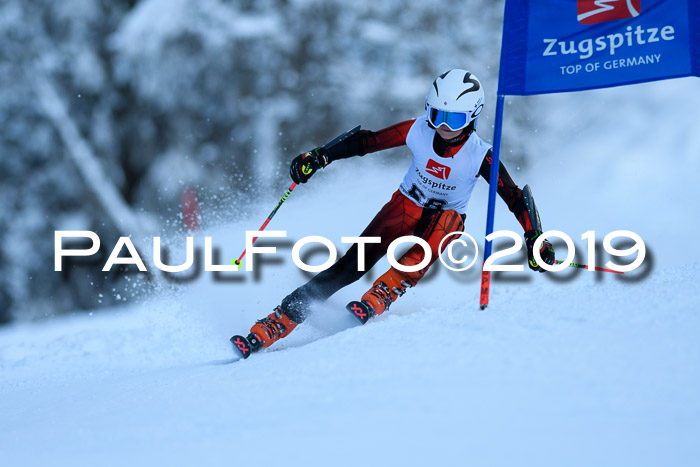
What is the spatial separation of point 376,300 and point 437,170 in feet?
2.65

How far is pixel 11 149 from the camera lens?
10844 millimetres

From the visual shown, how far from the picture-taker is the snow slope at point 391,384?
2.23 meters

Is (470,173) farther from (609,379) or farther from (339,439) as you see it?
(339,439)

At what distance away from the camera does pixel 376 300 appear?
4.03m

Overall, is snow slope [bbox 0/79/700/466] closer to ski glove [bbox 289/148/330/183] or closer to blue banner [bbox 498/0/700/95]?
ski glove [bbox 289/148/330/183]

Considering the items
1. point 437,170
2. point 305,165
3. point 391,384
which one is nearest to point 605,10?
point 437,170

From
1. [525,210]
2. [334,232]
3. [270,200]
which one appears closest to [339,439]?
[525,210]

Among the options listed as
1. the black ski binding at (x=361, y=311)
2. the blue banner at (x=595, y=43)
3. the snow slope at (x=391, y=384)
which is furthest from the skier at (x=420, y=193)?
the blue banner at (x=595, y=43)

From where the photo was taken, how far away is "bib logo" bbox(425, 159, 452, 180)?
4027 millimetres

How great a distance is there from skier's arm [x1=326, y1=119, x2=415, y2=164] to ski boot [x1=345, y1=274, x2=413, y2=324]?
2.50ft

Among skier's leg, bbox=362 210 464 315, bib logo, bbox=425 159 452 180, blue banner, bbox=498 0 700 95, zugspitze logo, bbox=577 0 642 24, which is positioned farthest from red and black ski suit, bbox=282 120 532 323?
zugspitze logo, bbox=577 0 642 24

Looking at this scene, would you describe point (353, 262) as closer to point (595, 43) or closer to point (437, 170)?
point (437, 170)

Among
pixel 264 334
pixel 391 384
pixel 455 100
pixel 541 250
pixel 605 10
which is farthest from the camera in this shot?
pixel 264 334

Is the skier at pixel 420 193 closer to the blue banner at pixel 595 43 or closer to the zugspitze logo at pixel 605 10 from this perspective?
the blue banner at pixel 595 43
